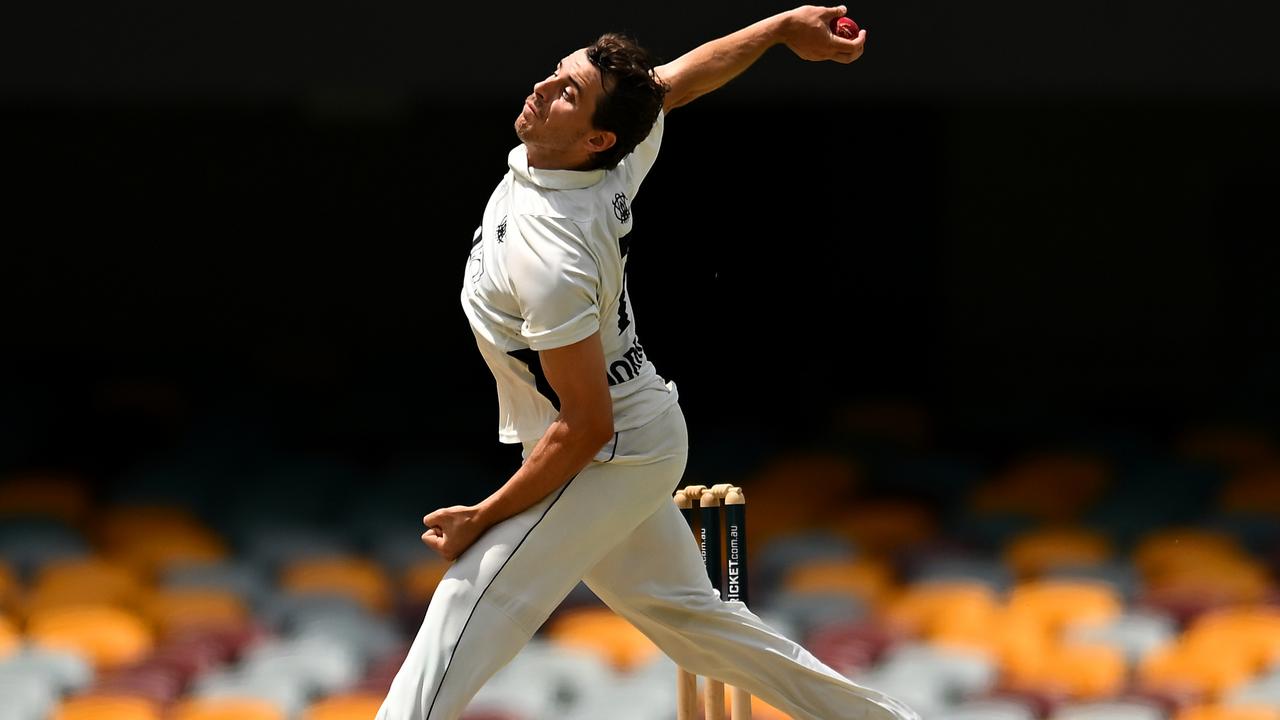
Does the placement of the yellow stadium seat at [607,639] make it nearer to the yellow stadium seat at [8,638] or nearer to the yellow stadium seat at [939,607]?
the yellow stadium seat at [939,607]

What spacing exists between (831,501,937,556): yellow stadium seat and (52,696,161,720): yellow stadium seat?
2970 millimetres

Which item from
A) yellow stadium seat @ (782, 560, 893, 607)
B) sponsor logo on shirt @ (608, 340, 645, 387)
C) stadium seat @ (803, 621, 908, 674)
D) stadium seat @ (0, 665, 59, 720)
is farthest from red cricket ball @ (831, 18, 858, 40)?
yellow stadium seat @ (782, 560, 893, 607)

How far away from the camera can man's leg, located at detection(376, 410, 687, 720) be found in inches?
95.0

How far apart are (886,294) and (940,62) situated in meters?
1.84

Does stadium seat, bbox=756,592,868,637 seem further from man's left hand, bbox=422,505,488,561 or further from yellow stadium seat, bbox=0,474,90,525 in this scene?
man's left hand, bbox=422,505,488,561

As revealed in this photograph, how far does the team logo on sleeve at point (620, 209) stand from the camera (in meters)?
2.47

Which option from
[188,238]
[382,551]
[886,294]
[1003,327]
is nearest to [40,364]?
[188,238]

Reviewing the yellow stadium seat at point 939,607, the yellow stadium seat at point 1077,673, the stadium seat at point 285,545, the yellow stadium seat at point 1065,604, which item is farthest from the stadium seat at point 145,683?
the yellow stadium seat at point 1065,604

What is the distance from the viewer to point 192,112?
308 inches

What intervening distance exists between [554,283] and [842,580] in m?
3.81


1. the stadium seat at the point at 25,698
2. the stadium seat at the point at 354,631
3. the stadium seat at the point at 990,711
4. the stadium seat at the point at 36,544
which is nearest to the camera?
the stadium seat at the point at 990,711

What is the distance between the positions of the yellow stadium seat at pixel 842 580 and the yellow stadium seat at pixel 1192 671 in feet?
3.53

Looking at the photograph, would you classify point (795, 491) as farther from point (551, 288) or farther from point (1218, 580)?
point (551, 288)

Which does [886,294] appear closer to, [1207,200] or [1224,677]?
[1207,200]
